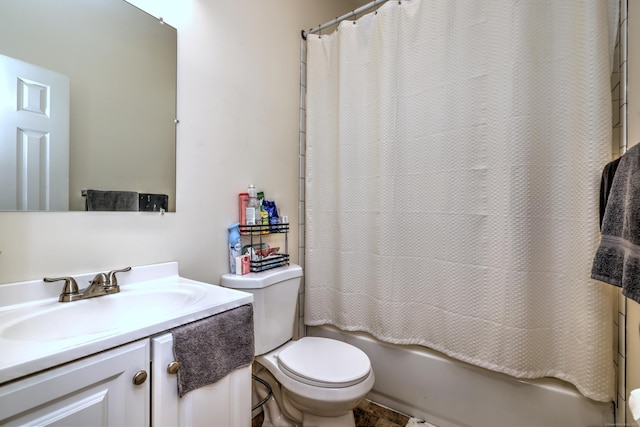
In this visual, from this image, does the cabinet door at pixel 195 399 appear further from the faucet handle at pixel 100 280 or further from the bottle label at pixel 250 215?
the bottle label at pixel 250 215

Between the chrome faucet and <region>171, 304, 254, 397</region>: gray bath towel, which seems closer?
<region>171, 304, 254, 397</region>: gray bath towel

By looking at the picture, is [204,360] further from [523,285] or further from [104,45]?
[523,285]

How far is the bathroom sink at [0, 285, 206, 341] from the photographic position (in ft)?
2.34

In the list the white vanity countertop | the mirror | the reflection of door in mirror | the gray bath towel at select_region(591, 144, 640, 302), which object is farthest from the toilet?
the gray bath towel at select_region(591, 144, 640, 302)

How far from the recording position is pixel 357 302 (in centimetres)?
159

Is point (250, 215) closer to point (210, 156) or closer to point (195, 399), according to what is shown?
point (210, 156)

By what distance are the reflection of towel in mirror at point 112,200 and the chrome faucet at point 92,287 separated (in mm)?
217

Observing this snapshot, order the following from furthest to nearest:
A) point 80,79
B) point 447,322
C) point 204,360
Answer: point 447,322 → point 80,79 → point 204,360

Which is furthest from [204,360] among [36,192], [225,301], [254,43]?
[254,43]

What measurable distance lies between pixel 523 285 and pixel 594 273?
252 mm

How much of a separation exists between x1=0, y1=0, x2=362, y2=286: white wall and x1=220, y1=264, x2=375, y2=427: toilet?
258 millimetres

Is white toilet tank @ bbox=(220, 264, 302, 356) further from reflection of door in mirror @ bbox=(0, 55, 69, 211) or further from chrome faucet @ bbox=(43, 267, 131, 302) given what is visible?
reflection of door in mirror @ bbox=(0, 55, 69, 211)

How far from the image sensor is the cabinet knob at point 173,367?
710mm

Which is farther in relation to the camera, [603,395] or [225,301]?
[603,395]
